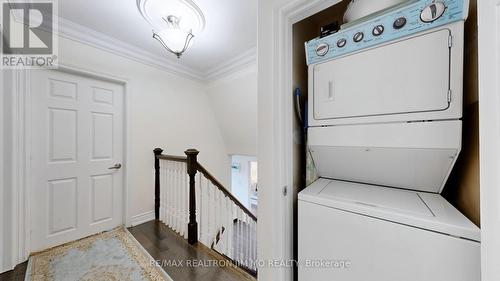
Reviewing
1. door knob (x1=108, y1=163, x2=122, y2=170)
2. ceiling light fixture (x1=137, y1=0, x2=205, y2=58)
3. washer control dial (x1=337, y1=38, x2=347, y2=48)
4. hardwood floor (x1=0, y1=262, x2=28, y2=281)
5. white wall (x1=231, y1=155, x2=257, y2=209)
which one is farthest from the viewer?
white wall (x1=231, y1=155, x2=257, y2=209)

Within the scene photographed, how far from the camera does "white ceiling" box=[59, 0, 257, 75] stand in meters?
1.68

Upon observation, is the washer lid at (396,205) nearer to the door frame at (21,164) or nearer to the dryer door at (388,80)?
the dryer door at (388,80)

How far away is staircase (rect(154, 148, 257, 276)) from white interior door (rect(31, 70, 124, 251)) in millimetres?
673

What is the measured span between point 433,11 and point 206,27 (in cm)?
193

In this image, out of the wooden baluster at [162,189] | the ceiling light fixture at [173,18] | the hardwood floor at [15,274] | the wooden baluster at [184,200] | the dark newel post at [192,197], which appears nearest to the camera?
the hardwood floor at [15,274]

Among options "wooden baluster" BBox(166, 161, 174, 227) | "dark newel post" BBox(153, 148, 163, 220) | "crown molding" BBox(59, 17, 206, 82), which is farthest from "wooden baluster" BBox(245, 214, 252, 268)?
"crown molding" BBox(59, 17, 206, 82)

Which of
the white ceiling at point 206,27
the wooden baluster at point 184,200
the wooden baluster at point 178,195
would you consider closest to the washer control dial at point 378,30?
the white ceiling at point 206,27

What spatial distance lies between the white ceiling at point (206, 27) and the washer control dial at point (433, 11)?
1.42 m

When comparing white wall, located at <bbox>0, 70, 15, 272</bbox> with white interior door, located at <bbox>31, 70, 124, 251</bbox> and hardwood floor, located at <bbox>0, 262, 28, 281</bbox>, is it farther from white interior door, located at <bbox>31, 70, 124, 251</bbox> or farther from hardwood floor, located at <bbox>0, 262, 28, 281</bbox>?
white interior door, located at <bbox>31, 70, 124, 251</bbox>

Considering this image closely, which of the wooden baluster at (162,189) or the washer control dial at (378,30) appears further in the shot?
the wooden baluster at (162,189)

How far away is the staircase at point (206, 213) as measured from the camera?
208 centimetres

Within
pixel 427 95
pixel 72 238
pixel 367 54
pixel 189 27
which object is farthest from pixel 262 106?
pixel 72 238

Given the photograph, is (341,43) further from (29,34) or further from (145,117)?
(29,34)

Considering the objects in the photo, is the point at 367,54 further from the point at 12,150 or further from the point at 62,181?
the point at 62,181
